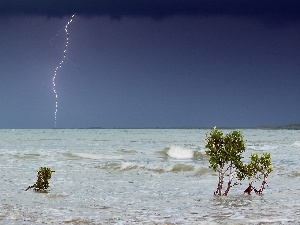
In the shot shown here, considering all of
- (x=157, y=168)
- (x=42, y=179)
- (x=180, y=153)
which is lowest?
(x=157, y=168)

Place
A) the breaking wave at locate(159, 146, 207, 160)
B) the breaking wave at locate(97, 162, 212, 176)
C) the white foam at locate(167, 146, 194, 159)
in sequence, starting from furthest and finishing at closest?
the breaking wave at locate(159, 146, 207, 160) → the white foam at locate(167, 146, 194, 159) → the breaking wave at locate(97, 162, 212, 176)

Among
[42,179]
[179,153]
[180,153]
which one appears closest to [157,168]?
[42,179]

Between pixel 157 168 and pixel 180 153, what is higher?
pixel 180 153

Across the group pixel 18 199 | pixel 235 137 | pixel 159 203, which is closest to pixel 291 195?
pixel 235 137

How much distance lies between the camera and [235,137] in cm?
2425

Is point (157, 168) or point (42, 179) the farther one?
point (157, 168)

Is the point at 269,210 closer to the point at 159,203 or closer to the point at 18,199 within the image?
the point at 159,203

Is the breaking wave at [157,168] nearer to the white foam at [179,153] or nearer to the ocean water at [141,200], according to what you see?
the ocean water at [141,200]

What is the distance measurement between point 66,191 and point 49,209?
23.8 feet

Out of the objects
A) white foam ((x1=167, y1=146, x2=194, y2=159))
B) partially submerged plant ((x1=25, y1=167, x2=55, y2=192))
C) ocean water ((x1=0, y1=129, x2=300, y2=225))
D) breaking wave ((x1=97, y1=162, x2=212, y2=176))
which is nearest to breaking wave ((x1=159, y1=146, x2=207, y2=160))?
white foam ((x1=167, y1=146, x2=194, y2=159))

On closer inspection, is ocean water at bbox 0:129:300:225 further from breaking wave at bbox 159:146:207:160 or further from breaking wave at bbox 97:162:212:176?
breaking wave at bbox 159:146:207:160

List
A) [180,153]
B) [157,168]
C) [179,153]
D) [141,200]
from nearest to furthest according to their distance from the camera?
1. [141,200]
2. [157,168]
3. [179,153]
4. [180,153]

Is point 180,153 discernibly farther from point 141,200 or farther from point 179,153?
point 141,200

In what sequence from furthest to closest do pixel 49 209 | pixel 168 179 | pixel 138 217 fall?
1. pixel 168 179
2. pixel 49 209
3. pixel 138 217
